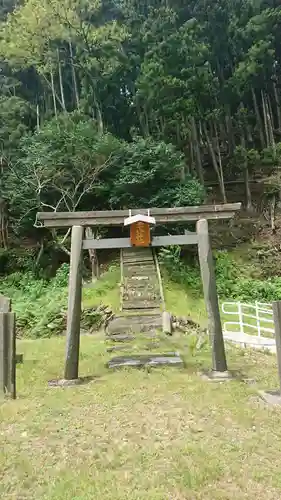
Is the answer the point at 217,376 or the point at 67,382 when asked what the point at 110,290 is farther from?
the point at 217,376

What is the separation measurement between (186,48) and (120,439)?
18389 mm

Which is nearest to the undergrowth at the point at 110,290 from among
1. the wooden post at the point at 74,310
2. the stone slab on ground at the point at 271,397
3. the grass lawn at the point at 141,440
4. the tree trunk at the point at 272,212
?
the tree trunk at the point at 272,212

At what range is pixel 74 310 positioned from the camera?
7289mm

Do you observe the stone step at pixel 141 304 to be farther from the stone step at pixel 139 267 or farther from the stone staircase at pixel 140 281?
the stone step at pixel 139 267

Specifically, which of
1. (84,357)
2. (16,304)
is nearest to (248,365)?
(84,357)

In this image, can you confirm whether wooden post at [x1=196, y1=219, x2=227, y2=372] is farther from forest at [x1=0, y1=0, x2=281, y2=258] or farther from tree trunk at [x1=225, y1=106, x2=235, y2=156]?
tree trunk at [x1=225, y1=106, x2=235, y2=156]

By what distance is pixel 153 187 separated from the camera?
17328 millimetres

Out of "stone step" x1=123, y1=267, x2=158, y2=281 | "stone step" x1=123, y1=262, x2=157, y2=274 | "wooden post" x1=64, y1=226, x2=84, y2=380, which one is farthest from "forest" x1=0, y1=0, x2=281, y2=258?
"wooden post" x1=64, y1=226, x2=84, y2=380

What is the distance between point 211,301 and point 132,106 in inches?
698

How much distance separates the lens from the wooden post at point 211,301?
23.3 ft

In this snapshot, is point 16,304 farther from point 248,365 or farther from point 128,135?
point 128,135

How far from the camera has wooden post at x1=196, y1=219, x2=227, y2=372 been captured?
280 inches

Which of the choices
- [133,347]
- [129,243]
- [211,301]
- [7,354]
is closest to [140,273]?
[133,347]

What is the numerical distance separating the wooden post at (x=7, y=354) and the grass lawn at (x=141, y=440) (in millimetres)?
259
